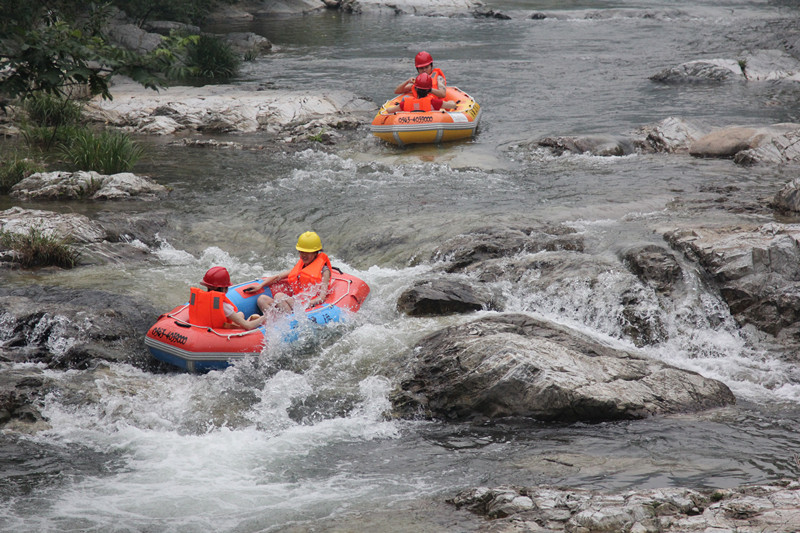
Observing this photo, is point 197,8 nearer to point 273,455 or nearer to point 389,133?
point 389,133

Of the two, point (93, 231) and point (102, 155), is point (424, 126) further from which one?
point (93, 231)

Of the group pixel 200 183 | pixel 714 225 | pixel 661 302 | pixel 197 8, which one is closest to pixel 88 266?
pixel 200 183

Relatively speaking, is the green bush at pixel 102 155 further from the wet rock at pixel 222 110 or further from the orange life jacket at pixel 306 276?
A: the orange life jacket at pixel 306 276

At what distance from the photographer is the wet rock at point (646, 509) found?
396 cm

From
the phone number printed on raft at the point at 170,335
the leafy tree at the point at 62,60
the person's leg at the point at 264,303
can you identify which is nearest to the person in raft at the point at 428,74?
the person's leg at the point at 264,303

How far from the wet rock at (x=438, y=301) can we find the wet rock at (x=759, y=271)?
96.3 inches

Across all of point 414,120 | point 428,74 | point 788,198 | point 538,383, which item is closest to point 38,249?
point 538,383

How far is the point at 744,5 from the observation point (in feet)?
96.7

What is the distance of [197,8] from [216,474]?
24.7 metres

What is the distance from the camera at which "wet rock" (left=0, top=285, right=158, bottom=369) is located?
22.6 feet

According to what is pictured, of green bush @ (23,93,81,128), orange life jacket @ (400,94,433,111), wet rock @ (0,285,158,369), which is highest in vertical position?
orange life jacket @ (400,94,433,111)

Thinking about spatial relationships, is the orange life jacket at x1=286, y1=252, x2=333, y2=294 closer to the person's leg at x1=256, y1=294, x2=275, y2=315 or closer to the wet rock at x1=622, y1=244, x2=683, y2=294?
the person's leg at x1=256, y1=294, x2=275, y2=315

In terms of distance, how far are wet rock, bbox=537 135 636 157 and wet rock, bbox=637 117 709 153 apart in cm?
33

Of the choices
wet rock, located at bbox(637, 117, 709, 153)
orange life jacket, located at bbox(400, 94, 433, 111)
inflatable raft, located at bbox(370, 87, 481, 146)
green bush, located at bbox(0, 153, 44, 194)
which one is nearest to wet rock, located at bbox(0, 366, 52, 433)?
green bush, located at bbox(0, 153, 44, 194)
